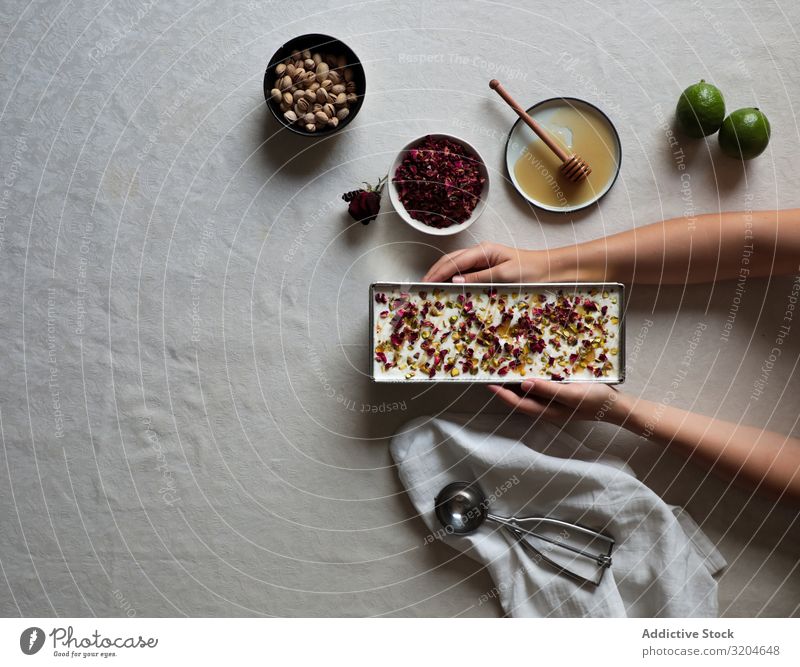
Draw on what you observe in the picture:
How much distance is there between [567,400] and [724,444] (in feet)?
0.78

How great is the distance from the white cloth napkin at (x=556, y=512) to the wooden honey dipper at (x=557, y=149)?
339 millimetres

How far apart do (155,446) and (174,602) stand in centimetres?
21

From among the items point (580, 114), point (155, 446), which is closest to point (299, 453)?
point (155, 446)

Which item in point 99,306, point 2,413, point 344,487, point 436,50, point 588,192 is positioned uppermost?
point 436,50

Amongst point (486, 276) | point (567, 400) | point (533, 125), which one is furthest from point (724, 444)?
point (533, 125)

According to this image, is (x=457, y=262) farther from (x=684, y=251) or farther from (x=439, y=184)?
(x=684, y=251)

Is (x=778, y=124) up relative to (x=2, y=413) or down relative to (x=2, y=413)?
up

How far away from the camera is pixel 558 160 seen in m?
0.85

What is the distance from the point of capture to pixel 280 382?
87cm

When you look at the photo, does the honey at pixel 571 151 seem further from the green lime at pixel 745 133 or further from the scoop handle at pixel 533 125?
the green lime at pixel 745 133

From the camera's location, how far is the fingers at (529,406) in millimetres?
793
